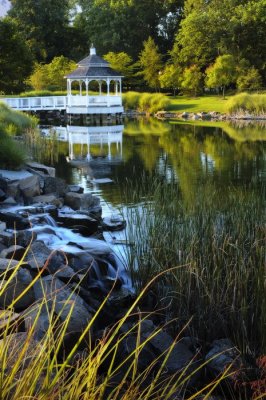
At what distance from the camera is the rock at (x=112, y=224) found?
806cm

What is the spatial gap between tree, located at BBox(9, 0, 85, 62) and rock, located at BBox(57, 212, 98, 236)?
4498 centimetres

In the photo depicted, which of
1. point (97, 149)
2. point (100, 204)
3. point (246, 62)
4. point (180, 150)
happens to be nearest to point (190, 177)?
point (100, 204)

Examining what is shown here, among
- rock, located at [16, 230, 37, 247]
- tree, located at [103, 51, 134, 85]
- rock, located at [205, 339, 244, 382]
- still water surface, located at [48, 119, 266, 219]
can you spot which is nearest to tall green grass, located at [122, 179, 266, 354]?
rock, located at [205, 339, 244, 382]

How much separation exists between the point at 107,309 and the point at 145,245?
0.80 meters

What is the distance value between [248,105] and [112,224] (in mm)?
23909

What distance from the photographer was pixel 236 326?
408 centimetres

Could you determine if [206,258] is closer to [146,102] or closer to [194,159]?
[194,159]

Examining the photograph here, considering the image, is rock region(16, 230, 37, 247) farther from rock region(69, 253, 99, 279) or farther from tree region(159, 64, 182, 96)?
tree region(159, 64, 182, 96)

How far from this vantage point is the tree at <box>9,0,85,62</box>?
169 ft

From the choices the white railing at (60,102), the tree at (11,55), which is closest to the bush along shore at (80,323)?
the white railing at (60,102)

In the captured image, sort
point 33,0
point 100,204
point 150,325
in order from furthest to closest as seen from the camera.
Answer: point 33,0, point 100,204, point 150,325

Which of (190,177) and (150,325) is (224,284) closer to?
(150,325)

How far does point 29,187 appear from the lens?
9289 mm

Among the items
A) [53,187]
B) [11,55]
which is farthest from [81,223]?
[11,55]
